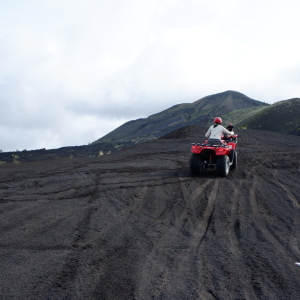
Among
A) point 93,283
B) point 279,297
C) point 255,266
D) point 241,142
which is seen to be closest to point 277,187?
point 255,266

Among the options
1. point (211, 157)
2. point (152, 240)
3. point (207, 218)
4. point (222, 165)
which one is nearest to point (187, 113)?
point (211, 157)

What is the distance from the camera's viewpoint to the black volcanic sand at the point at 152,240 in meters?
3.56

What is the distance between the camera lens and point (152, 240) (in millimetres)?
4965

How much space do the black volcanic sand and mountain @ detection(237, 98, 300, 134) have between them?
27.1 m

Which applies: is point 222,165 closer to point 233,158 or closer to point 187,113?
Result: point 233,158

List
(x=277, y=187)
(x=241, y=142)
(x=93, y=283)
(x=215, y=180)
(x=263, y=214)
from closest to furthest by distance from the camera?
(x=93, y=283) → (x=263, y=214) → (x=277, y=187) → (x=215, y=180) → (x=241, y=142)

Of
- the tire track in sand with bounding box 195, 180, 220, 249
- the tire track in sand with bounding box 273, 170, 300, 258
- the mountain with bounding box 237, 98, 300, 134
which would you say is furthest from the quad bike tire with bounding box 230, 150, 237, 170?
the mountain with bounding box 237, 98, 300, 134

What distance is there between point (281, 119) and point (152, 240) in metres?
37.2

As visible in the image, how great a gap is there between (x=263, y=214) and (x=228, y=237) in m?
1.71

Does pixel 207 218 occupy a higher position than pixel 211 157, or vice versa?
pixel 211 157

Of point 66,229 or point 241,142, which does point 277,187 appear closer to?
point 66,229

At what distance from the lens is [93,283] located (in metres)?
3.61

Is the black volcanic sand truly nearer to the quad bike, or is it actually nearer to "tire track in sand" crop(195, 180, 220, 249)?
"tire track in sand" crop(195, 180, 220, 249)

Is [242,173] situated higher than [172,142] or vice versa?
[172,142]
